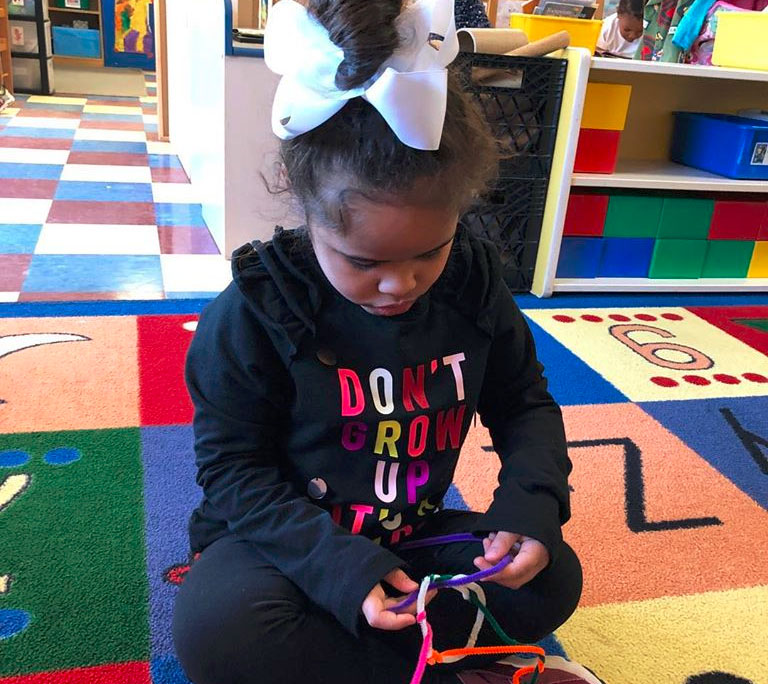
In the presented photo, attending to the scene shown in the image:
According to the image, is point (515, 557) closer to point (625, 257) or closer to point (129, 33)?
point (625, 257)

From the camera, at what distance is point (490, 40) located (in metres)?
1.46

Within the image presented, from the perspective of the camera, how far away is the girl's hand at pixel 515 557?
57 centimetres

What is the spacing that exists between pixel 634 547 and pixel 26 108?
361 cm

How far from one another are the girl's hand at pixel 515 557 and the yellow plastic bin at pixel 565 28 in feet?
4.29

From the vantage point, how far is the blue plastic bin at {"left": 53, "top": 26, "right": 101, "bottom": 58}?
5.48m

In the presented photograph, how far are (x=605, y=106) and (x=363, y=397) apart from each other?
1.22 metres

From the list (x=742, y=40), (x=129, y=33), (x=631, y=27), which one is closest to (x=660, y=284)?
(x=742, y=40)

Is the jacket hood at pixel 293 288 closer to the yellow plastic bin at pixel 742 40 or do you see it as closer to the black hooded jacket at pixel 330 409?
the black hooded jacket at pixel 330 409

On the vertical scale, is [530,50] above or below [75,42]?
above

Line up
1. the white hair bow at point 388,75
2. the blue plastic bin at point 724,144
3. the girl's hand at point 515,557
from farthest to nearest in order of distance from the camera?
the blue plastic bin at point 724,144 < the girl's hand at point 515,557 < the white hair bow at point 388,75

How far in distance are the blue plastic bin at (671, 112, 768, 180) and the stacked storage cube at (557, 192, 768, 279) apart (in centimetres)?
8

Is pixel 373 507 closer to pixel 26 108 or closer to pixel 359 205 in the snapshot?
pixel 359 205

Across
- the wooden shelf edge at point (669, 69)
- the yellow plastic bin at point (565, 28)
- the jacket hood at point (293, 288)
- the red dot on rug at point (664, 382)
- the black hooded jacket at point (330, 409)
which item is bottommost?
the red dot on rug at point (664, 382)

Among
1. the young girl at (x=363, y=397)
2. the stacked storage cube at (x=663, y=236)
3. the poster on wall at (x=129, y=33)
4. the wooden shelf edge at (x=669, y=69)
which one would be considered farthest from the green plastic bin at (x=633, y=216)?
the poster on wall at (x=129, y=33)
